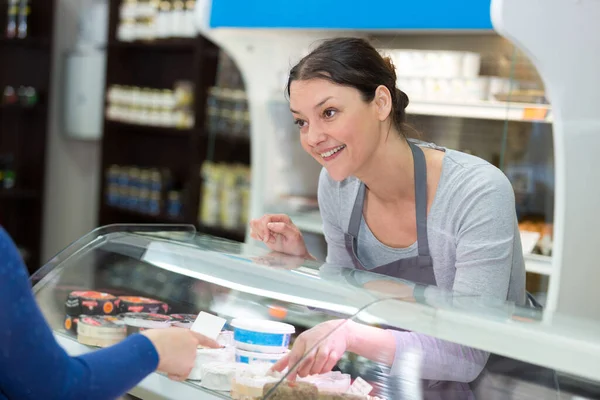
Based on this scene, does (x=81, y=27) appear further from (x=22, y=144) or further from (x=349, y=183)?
(x=349, y=183)

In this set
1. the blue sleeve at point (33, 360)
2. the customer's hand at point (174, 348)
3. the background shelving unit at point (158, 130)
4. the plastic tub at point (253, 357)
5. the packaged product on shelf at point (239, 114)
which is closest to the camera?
the blue sleeve at point (33, 360)

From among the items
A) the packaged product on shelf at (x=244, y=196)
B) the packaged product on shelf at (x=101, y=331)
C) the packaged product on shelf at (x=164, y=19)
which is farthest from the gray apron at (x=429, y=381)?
the packaged product on shelf at (x=164, y=19)

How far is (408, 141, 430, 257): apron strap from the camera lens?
192 centimetres

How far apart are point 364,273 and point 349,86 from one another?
44cm

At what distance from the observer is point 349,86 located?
1.90 metres

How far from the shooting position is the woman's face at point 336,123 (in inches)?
74.4

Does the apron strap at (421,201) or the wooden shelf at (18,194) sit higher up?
the apron strap at (421,201)

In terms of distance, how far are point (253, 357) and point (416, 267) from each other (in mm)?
481

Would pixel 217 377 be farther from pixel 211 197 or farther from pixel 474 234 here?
pixel 211 197

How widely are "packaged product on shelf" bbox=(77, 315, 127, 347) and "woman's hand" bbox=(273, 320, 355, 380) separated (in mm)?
569

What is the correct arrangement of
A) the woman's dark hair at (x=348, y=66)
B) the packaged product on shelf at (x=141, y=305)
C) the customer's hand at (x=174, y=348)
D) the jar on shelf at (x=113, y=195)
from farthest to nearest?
the jar on shelf at (x=113, y=195)
the packaged product on shelf at (x=141, y=305)
the woman's dark hair at (x=348, y=66)
the customer's hand at (x=174, y=348)

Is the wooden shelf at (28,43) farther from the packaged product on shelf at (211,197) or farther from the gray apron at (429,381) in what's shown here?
the gray apron at (429,381)

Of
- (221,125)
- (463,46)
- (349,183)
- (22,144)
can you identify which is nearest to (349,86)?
(349,183)

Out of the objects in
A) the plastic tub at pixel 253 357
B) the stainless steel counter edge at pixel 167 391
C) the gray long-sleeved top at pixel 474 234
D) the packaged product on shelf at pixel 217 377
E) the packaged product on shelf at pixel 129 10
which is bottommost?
the stainless steel counter edge at pixel 167 391
